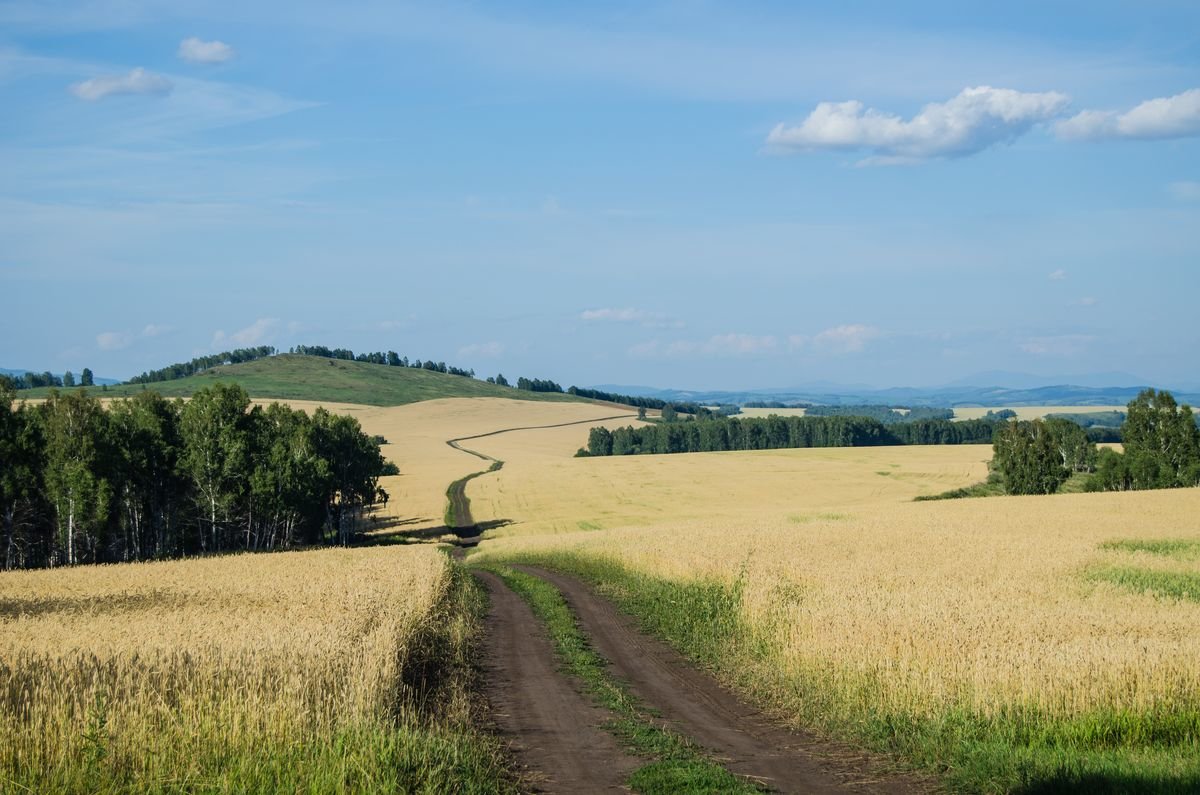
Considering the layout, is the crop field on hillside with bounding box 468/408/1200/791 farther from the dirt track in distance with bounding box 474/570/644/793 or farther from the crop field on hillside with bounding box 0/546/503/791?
the crop field on hillside with bounding box 0/546/503/791

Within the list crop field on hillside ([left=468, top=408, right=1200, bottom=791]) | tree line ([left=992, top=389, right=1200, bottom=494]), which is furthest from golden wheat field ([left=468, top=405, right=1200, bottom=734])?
tree line ([left=992, top=389, right=1200, bottom=494])

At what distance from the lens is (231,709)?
10422 millimetres

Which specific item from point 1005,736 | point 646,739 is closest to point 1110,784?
point 1005,736

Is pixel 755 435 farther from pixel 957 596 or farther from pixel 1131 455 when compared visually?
pixel 957 596

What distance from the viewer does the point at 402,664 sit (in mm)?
14695

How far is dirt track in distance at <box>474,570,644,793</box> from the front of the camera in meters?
11.4

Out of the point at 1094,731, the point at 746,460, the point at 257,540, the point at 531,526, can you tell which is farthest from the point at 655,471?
the point at 1094,731

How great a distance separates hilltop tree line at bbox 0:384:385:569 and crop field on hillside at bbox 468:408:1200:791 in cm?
2448

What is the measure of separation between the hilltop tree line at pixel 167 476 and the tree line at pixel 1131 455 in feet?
189

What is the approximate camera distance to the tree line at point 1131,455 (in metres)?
90.1

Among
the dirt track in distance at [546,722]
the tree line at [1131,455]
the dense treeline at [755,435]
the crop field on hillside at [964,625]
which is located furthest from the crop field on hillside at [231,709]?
the dense treeline at [755,435]

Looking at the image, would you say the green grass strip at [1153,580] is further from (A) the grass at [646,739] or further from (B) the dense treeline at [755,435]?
(B) the dense treeline at [755,435]

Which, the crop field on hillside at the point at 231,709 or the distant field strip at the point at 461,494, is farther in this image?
the distant field strip at the point at 461,494

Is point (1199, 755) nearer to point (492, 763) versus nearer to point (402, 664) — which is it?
point (492, 763)
